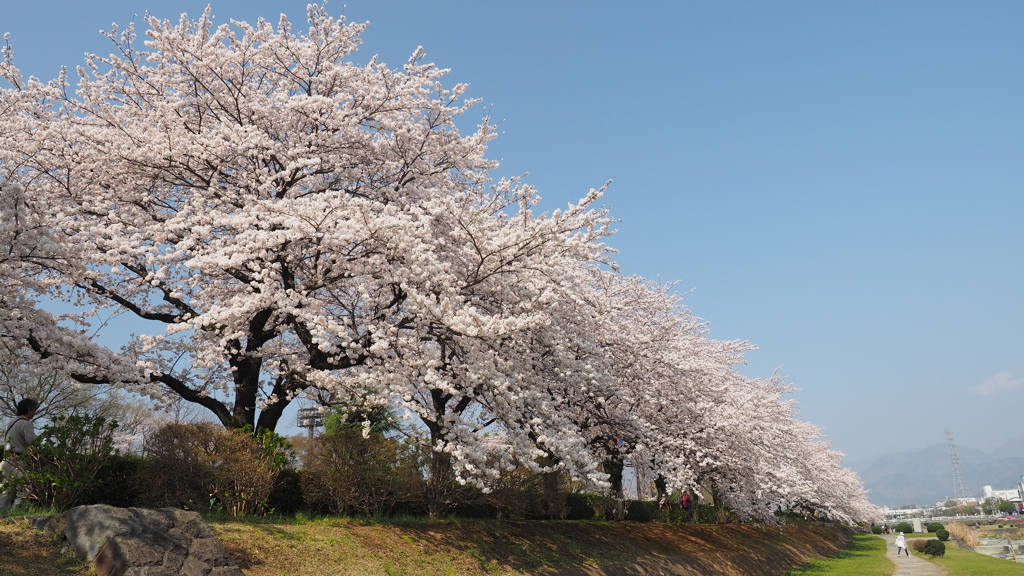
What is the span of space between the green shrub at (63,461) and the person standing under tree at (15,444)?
0.10 meters

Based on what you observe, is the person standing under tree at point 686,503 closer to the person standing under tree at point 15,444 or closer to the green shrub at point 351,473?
the green shrub at point 351,473

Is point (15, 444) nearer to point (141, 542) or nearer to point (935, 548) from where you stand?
point (141, 542)

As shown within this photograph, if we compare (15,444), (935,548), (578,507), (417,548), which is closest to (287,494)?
(417,548)

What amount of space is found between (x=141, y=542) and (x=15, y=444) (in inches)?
106

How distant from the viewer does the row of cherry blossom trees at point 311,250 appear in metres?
11.1

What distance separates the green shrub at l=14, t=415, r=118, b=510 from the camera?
8.93 meters

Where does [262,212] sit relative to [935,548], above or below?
above

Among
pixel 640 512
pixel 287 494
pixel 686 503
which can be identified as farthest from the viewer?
pixel 686 503

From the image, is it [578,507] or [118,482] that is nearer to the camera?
[118,482]

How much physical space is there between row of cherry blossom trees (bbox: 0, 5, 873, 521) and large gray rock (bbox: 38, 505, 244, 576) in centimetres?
339

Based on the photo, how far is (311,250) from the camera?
12.5 meters

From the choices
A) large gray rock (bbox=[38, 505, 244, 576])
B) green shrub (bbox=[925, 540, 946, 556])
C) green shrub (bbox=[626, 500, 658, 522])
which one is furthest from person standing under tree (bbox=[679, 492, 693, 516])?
green shrub (bbox=[925, 540, 946, 556])

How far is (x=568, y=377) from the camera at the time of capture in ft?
44.0

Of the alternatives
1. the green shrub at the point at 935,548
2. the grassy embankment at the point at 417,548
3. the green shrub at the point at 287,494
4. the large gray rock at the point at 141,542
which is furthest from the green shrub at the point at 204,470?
the green shrub at the point at 935,548
